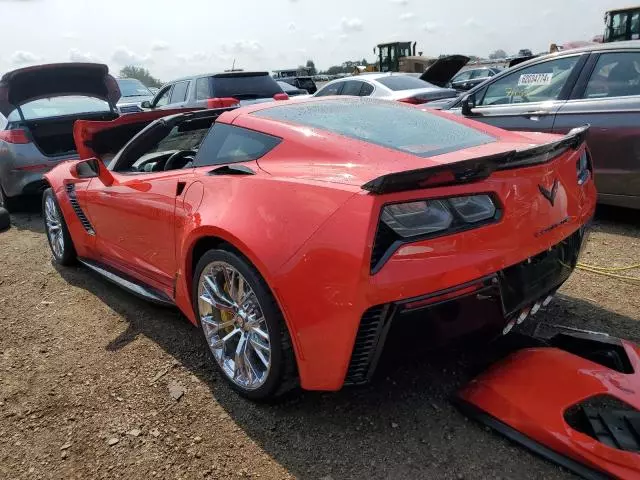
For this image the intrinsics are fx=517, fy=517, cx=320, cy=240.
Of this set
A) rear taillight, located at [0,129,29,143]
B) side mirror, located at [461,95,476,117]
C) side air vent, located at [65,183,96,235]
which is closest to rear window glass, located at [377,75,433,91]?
side mirror, located at [461,95,476,117]

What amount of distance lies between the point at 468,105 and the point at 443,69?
7.28 meters

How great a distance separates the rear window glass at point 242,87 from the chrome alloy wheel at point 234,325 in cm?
646

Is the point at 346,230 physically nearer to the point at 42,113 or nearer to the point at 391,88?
Answer: the point at 42,113

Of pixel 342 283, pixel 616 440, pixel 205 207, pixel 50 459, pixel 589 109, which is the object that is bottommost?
pixel 50 459

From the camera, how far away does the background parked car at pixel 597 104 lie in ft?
13.9

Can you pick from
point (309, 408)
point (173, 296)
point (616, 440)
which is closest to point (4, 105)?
point (173, 296)

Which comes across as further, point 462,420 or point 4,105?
point 4,105

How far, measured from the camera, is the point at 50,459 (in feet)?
7.14

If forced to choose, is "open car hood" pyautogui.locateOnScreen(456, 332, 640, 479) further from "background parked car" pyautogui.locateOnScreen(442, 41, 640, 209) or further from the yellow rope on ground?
"background parked car" pyautogui.locateOnScreen(442, 41, 640, 209)

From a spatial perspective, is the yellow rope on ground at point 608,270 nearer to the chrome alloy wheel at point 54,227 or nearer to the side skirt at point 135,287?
the side skirt at point 135,287

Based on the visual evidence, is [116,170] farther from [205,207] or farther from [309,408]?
[309,408]

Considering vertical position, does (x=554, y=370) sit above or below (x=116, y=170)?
below

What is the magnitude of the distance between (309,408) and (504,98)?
4143mm

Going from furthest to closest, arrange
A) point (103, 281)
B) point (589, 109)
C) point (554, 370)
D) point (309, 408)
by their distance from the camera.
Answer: point (589, 109) < point (103, 281) < point (309, 408) < point (554, 370)
